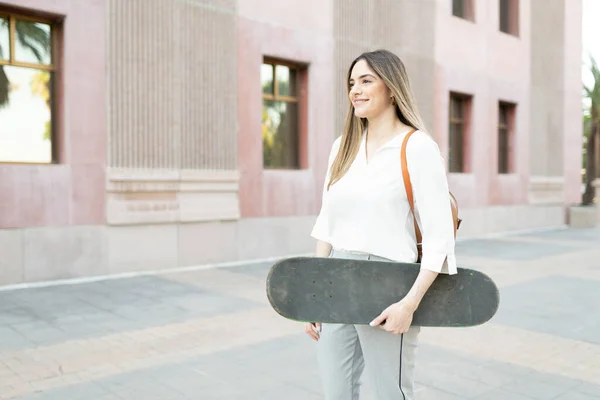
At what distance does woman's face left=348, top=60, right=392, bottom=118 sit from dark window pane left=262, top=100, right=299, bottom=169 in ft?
27.8

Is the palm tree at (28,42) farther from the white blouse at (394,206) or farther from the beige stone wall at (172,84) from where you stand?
the white blouse at (394,206)

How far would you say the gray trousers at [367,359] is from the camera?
2100mm

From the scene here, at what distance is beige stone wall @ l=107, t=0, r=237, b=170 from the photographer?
8453 millimetres

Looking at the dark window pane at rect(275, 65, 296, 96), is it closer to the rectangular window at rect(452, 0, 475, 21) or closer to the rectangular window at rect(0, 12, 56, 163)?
the rectangular window at rect(0, 12, 56, 163)

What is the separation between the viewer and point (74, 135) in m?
8.09

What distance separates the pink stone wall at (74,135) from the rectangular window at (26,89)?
0.54ft

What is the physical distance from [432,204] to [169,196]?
7.43 meters

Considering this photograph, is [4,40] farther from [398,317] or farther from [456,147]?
[456,147]

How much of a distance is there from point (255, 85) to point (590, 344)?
22.3 feet

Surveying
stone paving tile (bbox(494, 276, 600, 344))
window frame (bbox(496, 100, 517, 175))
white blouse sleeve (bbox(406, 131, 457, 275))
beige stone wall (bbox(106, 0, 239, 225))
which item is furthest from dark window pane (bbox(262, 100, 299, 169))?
white blouse sleeve (bbox(406, 131, 457, 275))

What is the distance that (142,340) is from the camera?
16.8 feet

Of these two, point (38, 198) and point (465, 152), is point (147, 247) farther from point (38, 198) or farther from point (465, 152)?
point (465, 152)

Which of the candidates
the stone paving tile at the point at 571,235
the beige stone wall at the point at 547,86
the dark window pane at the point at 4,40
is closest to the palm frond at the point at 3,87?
the dark window pane at the point at 4,40

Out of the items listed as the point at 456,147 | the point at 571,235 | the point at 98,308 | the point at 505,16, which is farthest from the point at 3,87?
the point at 571,235
